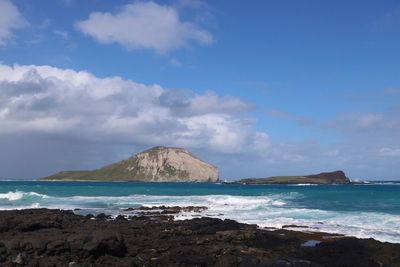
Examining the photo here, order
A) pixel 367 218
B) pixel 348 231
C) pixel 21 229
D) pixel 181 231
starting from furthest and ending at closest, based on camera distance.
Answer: pixel 367 218 < pixel 348 231 < pixel 181 231 < pixel 21 229

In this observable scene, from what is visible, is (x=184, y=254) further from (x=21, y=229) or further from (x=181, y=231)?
(x=21, y=229)

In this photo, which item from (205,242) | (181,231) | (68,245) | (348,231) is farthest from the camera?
(348,231)

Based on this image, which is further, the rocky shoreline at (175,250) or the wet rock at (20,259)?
the rocky shoreline at (175,250)

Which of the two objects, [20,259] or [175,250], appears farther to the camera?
[175,250]

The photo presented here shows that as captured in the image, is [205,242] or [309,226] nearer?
[205,242]

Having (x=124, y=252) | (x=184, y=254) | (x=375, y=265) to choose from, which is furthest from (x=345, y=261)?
(x=124, y=252)

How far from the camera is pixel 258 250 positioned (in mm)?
19891

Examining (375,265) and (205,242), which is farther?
(205,242)

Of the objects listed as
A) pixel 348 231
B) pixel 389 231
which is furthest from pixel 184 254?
pixel 389 231

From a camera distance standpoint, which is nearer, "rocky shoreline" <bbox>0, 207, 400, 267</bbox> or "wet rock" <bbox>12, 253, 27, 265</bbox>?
"wet rock" <bbox>12, 253, 27, 265</bbox>

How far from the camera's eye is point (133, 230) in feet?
84.6

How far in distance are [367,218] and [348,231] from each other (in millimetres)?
9376

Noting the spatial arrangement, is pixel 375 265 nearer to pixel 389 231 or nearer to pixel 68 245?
pixel 68 245

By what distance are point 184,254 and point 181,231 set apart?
7.01 metres
